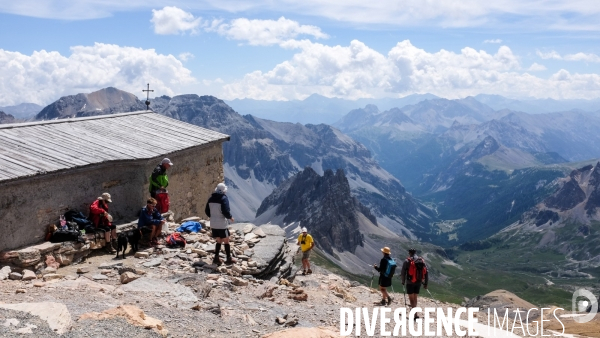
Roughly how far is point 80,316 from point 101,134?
12949 mm

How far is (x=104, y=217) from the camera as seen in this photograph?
1831 cm

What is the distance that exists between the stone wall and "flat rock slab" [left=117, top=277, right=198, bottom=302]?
14.2ft

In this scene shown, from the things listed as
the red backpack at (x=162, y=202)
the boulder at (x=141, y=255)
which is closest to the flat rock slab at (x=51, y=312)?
the boulder at (x=141, y=255)

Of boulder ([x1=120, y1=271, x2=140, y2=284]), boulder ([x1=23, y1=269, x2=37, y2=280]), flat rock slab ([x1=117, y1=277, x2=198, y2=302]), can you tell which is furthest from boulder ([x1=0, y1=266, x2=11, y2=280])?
flat rock slab ([x1=117, y1=277, x2=198, y2=302])

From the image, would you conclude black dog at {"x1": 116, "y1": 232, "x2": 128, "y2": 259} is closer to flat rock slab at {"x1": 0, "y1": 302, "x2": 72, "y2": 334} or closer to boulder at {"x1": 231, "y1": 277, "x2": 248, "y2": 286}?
boulder at {"x1": 231, "y1": 277, "x2": 248, "y2": 286}

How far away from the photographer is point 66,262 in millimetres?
16891

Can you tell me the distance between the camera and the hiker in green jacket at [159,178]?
804 inches

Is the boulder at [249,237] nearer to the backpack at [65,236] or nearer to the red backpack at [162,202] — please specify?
the red backpack at [162,202]

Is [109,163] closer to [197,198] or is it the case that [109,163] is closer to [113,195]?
[113,195]

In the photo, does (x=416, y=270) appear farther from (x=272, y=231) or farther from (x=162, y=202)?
(x=162, y=202)

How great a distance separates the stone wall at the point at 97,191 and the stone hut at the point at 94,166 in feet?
0.10

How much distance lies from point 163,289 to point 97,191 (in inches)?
251

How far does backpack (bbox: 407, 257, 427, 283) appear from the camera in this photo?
59.0 ft

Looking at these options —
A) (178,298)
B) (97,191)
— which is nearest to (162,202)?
(97,191)
